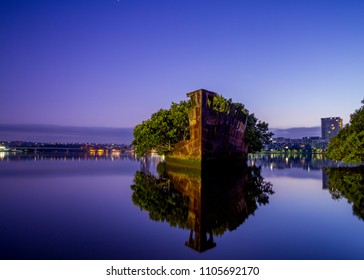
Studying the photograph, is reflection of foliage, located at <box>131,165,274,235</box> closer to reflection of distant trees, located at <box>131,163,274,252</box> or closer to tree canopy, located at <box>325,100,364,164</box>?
reflection of distant trees, located at <box>131,163,274,252</box>

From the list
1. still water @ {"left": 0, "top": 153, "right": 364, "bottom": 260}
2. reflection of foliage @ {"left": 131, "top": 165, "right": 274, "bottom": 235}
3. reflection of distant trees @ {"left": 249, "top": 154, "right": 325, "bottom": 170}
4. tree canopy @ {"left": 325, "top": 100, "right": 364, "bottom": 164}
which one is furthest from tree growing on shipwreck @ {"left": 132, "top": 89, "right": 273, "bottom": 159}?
still water @ {"left": 0, "top": 153, "right": 364, "bottom": 260}

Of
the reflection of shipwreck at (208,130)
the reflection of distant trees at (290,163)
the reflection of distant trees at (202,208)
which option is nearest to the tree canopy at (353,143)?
the reflection of shipwreck at (208,130)

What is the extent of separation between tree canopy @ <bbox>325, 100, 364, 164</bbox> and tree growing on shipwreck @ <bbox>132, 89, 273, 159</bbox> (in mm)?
11462

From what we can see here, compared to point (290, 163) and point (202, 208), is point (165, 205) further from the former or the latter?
point (290, 163)

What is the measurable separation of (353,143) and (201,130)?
14509 millimetres

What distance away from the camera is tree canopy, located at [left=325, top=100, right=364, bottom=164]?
2847 centimetres

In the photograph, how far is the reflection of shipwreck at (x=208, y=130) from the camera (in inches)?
1236

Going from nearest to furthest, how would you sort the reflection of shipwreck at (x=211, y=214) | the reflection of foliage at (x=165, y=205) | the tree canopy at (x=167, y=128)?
1. the reflection of shipwreck at (x=211, y=214)
2. the reflection of foliage at (x=165, y=205)
3. the tree canopy at (x=167, y=128)

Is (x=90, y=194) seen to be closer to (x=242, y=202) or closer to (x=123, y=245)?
(x=242, y=202)

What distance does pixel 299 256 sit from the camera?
7523 mm

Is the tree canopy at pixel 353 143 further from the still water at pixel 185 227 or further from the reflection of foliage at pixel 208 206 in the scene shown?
the reflection of foliage at pixel 208 206

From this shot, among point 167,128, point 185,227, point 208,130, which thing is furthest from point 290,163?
point 185,227
